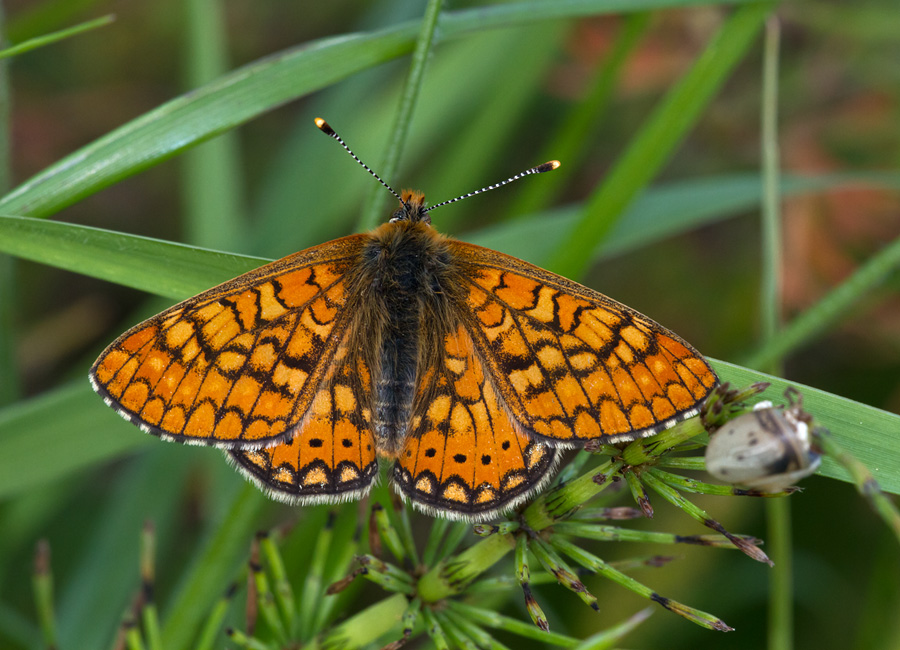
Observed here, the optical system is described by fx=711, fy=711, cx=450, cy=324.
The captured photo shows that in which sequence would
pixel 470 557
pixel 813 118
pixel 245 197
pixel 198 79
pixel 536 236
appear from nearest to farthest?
1. pixel 470 557
2. pixel 536 236
3. pixel 198 79
4. pixel 813 118
5. pixel 245 197

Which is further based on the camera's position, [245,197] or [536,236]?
[245,197]

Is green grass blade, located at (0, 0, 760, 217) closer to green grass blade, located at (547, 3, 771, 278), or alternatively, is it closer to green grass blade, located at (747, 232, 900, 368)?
green grass blade, located at (547, 3, 771, 278)

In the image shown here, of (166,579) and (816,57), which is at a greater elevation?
(816,57)

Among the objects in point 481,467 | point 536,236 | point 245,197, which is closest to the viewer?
point 481,467

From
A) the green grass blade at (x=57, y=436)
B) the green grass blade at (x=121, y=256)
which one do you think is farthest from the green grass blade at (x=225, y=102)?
the green grass blade at (x=57, y=436)

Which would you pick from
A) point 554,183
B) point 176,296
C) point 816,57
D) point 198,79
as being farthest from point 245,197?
point 816,57

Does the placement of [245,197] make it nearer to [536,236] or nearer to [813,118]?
[536,236]

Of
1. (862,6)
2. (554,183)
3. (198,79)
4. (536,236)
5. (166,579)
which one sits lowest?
(166,579)
